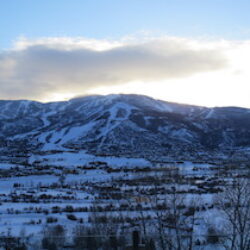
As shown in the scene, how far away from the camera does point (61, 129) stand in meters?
111

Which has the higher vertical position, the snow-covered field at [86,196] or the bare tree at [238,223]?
the bare tree at [238,223]

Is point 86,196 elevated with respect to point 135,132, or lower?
lower

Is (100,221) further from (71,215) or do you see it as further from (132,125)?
(132,125)

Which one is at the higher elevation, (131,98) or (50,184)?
(131,98)

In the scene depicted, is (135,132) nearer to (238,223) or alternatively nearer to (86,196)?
(86,196)

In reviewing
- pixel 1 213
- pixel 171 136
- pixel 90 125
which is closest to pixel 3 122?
pixel 90 125

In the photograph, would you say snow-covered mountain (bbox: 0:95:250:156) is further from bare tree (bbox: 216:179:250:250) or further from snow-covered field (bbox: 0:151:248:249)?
bare tree (bbox: 216:179:250:250)

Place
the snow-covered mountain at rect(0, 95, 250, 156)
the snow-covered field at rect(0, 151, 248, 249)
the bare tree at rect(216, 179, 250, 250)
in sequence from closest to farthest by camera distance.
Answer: the bare tree at rect(216, 179, 250, 250), the snow-covered field at rect(0, 151, 248, 249), the snow-covered mountain at rect(0, 95, 250, 156)

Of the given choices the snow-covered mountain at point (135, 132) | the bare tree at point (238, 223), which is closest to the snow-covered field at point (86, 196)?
the bare tree at point (238, 223)

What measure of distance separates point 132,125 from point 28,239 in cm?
9057

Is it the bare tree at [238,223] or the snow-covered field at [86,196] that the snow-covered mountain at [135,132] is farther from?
the bare tree at [238,223]

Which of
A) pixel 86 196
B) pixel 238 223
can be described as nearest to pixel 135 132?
pixel 86 196

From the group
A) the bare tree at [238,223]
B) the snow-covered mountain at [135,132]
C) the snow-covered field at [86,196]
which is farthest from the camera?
the snow-covered mountain at [135,132]

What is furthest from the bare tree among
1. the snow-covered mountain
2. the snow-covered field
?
the snow-covered mountain
